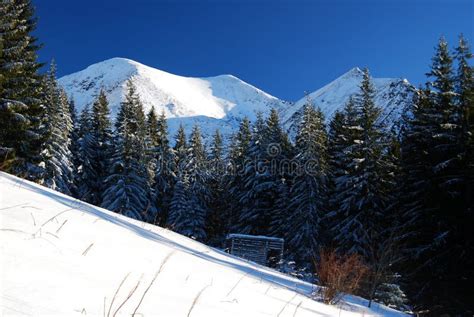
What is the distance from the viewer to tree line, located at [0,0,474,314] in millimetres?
15906

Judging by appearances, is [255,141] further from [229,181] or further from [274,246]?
[274,246]

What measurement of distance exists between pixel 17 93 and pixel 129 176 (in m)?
14.3

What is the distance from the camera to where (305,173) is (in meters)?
28.2

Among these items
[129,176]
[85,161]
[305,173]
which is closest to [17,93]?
[129,176]

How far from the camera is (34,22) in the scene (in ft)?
68.0

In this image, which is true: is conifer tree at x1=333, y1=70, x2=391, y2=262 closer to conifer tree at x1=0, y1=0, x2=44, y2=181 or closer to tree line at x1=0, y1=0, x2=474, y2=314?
tree line at x1=0, y1=0, x2=474, y2=314

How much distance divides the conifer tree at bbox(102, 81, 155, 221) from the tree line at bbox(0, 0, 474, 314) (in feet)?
0.37

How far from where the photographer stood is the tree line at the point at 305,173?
15.9 metres

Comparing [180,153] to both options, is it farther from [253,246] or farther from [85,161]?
[253,246]

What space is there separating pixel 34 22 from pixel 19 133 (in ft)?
23.9

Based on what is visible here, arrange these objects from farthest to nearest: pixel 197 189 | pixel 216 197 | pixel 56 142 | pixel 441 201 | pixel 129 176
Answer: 1. pixel 216 197
2. pixel 197 189
3. pixel 129 176
4. pixel 56 142
5. pixel 441 201

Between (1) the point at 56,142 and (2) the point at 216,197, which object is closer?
(1) the point at 56,142

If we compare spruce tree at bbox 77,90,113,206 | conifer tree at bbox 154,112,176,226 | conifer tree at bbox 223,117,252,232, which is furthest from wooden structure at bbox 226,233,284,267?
conifer tree at bbox 154,112,176,226

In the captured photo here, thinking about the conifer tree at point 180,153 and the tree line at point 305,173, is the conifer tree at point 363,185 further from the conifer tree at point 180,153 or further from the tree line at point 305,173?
the conifer tree at point 180,153
